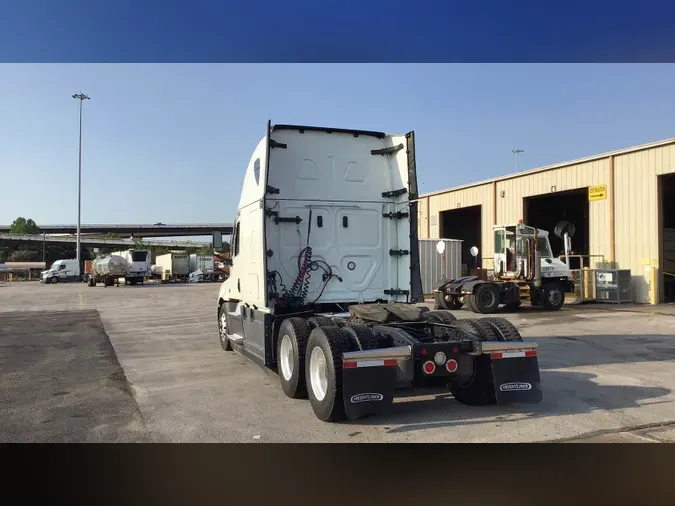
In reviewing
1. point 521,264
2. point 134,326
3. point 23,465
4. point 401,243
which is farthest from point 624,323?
point 23,465

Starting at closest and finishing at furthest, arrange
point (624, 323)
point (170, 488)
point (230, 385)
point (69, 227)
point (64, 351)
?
point (170, 488) < point (230, 385) < point (64, 351) < point (624, 323) < point (69, 227)

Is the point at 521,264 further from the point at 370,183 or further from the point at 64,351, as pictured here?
the point at 64,351

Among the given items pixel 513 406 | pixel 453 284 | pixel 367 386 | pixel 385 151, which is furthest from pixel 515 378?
pixel 453 284

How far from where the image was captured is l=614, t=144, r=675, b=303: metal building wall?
73.6 feet

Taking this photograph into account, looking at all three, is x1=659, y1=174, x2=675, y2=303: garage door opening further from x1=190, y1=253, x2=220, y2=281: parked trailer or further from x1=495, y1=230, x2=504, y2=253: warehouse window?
x1=190, y1=253, x2=220, y2=281: parked trailer

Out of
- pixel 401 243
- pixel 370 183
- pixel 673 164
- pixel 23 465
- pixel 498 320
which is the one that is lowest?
pixel 23 465

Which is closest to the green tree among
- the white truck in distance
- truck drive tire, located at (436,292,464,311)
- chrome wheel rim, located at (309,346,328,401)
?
the white truck in distance

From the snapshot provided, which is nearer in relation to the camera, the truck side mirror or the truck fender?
the truck side mirror

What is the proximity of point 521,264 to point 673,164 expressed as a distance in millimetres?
7334

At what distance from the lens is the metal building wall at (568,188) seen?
2491 centimetres

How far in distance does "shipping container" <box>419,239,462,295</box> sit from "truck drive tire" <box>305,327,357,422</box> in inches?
801

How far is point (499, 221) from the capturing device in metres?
30.6

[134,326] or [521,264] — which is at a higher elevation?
[521,264]

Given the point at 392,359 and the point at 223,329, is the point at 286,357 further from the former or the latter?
the point at 223,329
